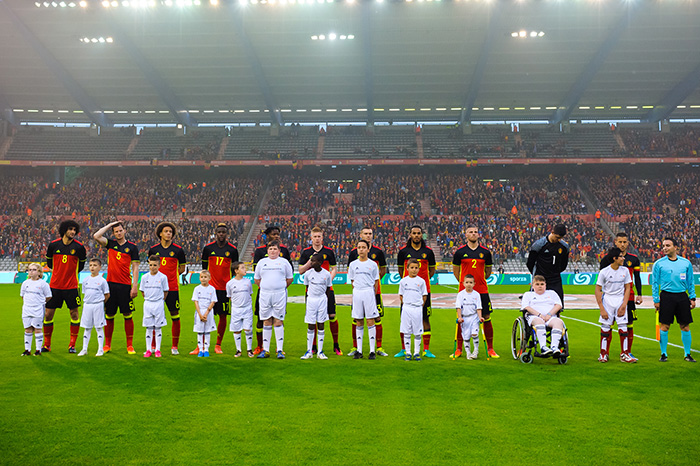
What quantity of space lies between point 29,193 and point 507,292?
4062cm

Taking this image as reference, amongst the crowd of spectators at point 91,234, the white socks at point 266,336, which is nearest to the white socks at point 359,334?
the white socks at point 266,336

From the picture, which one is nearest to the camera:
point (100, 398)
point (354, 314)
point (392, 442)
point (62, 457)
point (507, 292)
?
point (62, 457)

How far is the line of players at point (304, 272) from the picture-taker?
907 cm

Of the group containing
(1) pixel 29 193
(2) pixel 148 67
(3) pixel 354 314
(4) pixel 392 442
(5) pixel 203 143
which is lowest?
(4) pixel 392 442

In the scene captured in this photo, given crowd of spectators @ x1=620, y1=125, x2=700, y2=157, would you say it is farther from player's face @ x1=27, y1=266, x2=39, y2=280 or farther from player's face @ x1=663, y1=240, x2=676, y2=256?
player's face @ x1=27, y1=266, x2=39, y2=280

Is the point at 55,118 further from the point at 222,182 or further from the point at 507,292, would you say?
the point at 507,292

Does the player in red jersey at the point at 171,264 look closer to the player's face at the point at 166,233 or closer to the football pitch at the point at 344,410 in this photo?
the player's face at the point at 166,233

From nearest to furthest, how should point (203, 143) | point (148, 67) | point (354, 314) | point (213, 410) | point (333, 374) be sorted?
point (213, 410), point (333, 374), point (354, 314), point (148, 67), point (203, 143)

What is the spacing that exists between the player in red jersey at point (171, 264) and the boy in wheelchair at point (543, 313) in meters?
6.31

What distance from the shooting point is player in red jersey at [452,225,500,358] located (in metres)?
9.20

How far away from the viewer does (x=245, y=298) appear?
31.0 ft

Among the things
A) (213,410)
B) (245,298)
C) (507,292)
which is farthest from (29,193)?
(213,410)

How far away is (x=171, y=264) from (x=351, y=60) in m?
32.3

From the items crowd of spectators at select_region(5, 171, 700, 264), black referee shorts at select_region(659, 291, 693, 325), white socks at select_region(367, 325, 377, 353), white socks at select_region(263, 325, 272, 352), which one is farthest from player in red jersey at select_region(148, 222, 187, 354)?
crowd of spectators at select_region(5, 171, 700, 264)
